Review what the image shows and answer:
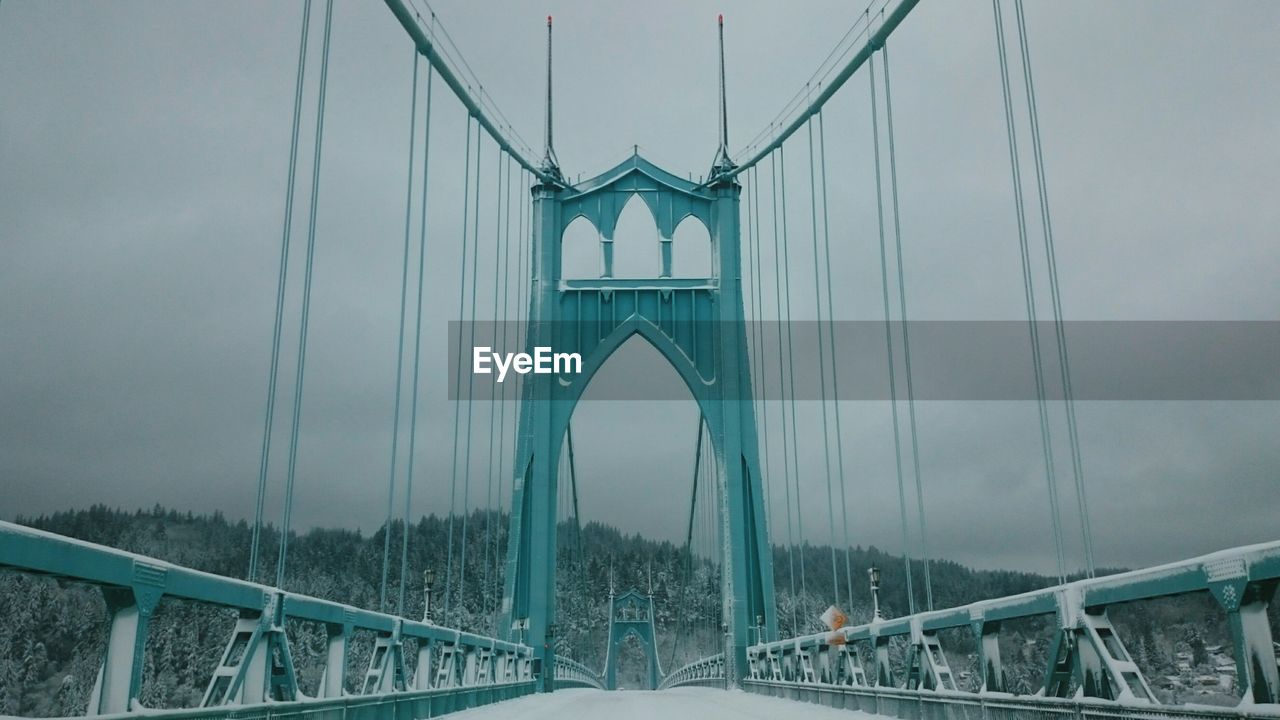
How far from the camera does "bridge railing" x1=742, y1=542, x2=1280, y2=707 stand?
4.63m

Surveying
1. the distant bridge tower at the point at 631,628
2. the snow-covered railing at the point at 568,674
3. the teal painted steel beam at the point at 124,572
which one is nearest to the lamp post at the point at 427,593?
the teal painted steel beam at the point at 124,572

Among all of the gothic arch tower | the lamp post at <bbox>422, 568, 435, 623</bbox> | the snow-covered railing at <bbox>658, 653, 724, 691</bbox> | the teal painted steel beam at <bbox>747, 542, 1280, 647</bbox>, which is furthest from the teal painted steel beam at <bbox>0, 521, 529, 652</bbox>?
the snow-covered railing at <bbox>658, 653, 724, 691</bbox>

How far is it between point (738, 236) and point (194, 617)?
20.9 m

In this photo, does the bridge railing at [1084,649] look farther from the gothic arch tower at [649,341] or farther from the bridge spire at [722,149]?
the bridge spire at [722,149]

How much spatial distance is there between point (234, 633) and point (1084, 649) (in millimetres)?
5246

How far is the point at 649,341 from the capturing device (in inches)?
1459

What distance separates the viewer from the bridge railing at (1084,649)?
4.63 meters

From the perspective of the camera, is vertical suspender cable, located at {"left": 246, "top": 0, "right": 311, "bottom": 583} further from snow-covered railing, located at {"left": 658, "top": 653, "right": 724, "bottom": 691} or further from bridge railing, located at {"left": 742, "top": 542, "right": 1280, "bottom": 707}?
snow-covered railing, located at {"left": 658, "top": 653, "right": 724, "bottom": 691}

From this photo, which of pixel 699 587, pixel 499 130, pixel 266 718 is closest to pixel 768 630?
pixel 499 130

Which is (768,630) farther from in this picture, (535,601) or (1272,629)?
(1272,629)

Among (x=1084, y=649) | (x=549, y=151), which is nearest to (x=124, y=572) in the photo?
(x=1084, y=649)

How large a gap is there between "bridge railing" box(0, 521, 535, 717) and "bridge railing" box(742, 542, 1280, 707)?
484 cm

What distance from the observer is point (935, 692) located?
31.4 ft

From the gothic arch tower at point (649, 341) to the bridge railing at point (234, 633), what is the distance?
20.3 meters
